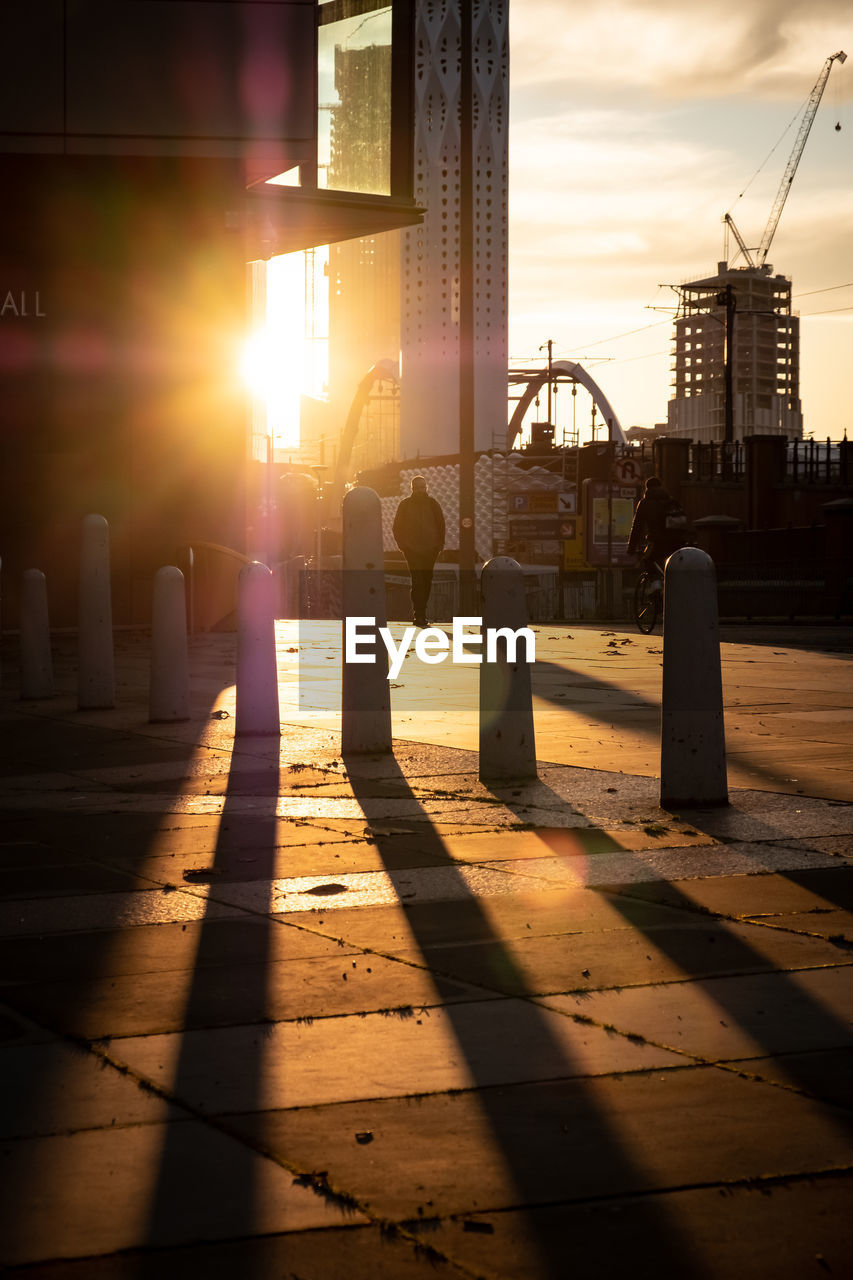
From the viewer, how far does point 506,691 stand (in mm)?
6723

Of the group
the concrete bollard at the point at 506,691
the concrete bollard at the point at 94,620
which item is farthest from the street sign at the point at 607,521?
the concrete bollard at the point at 506,691

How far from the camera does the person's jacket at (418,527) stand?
740 inches

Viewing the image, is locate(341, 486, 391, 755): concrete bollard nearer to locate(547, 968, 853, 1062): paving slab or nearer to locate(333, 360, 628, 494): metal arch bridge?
locate(547, 968, 853, 1062): paving slab

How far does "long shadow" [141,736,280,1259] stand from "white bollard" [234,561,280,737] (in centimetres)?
283

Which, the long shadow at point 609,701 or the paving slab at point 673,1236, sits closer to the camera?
the paving slab at point 673,1236

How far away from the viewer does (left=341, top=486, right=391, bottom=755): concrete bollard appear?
7488mm

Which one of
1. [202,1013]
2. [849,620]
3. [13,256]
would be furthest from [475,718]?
[849,620]

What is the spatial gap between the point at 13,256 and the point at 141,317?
1730 mm

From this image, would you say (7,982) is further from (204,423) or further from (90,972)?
(204,423)

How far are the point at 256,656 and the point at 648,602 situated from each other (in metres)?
13.6

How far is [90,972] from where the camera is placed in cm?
363

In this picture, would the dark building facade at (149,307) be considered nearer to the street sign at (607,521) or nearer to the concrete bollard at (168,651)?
the concrete bollard at (168,651)

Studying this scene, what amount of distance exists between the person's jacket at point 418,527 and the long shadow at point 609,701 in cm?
A: 473

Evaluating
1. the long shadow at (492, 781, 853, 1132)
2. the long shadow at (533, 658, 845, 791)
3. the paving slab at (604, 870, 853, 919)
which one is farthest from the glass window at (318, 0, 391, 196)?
the long shadow at (492, 781, 853, 1132)
